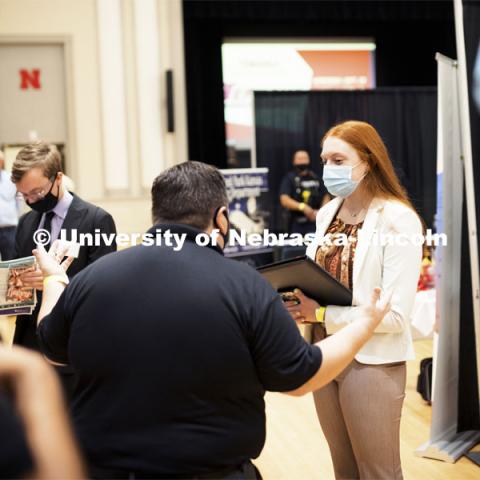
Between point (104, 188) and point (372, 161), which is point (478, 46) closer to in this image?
point (372, 161)

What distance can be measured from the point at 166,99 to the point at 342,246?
7380 mm

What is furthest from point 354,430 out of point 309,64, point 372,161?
point 309,64

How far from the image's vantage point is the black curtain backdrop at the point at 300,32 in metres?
9.72

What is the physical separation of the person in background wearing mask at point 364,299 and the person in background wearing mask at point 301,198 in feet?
21.1

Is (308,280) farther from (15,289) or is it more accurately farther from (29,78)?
(29,78)

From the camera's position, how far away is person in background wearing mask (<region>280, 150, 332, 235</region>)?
9.03 meters

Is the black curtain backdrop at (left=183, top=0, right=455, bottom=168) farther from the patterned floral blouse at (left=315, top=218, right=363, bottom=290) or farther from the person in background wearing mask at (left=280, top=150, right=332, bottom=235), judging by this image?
the patterned floral blouse at (left=315, top=218, right=363, bottom=290)

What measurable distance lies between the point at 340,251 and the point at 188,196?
93 centimetres

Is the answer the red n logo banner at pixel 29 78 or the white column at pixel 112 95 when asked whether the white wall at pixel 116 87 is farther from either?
the red n logo banner at pixel 29 78

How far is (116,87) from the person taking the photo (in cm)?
942

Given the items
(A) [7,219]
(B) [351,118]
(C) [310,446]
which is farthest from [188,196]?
(B) [351,118]

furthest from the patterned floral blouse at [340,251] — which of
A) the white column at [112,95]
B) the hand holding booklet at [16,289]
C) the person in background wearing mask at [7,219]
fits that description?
the white column at [112,95]

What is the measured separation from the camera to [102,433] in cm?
156

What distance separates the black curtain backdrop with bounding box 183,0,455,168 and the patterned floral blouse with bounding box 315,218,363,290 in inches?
289
